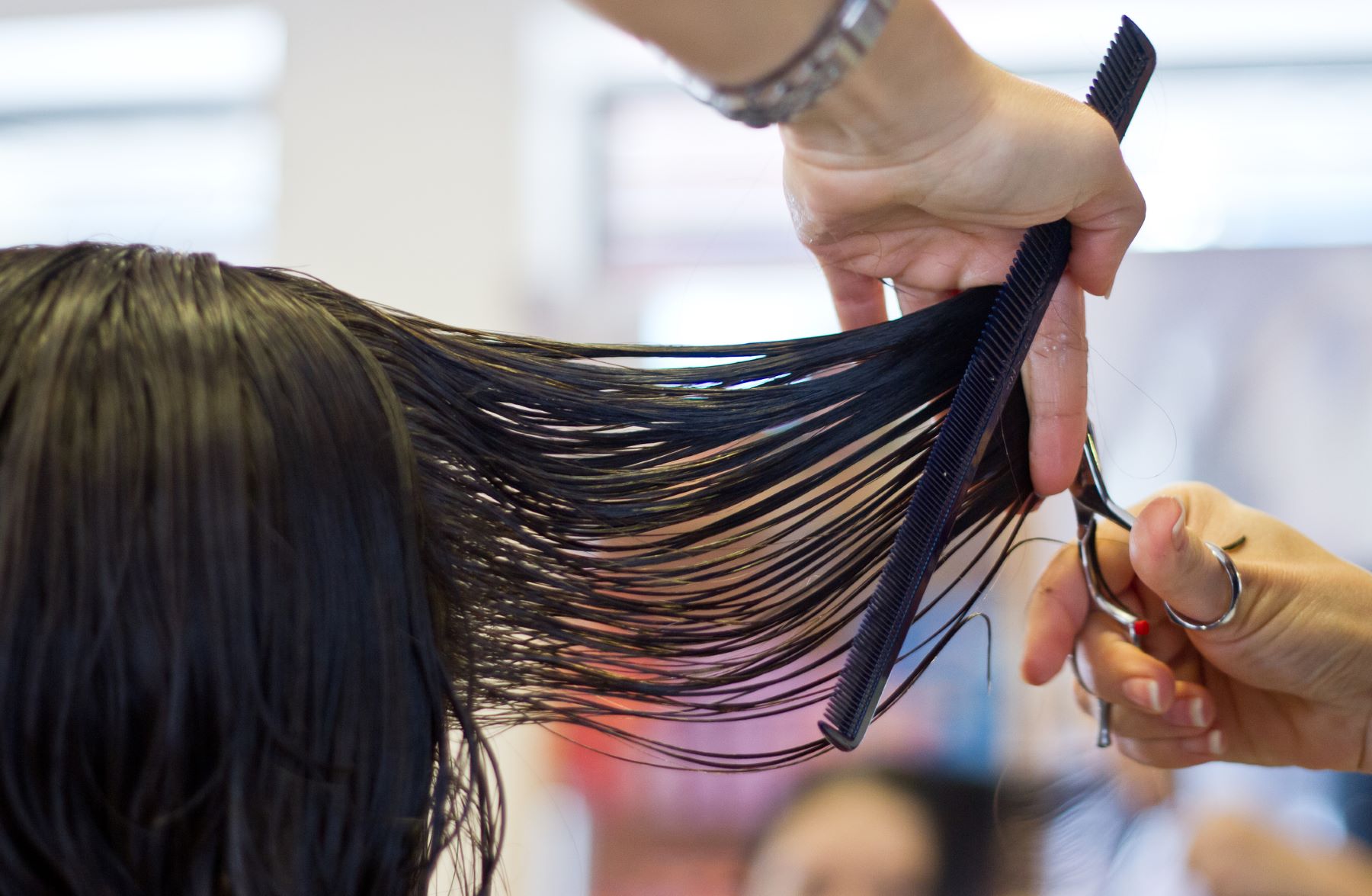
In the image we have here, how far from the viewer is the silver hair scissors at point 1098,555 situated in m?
0.59

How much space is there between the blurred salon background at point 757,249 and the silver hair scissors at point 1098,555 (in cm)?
9

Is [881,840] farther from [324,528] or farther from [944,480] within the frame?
[324,528]

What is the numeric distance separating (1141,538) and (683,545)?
274mm

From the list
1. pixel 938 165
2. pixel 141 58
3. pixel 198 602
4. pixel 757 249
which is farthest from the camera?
pixel 141 58

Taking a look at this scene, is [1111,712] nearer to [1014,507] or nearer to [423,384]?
[1014,507]

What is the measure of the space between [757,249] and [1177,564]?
0.65m

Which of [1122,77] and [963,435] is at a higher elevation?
[1122,77]

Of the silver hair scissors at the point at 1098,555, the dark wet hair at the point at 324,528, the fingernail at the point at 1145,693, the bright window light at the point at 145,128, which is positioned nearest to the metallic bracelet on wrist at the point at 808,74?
the dark wet hair at the point at 324,528

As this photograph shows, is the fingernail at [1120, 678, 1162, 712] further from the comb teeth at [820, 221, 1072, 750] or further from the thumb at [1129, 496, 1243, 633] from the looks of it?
the comb teeth at [820, 221, 1072, 750]

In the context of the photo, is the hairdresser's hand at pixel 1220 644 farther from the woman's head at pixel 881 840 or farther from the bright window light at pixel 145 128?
the bright window light at pixel 145 128

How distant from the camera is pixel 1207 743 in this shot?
28.5 inches

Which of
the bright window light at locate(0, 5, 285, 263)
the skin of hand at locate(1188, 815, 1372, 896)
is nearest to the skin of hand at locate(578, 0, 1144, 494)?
the skin of hand at locate(1188, 815, 1372, 896)

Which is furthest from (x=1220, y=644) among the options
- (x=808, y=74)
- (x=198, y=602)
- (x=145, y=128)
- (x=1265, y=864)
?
(x=145, y=128)

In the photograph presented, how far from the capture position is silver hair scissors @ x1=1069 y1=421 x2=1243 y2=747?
1.94 ft
